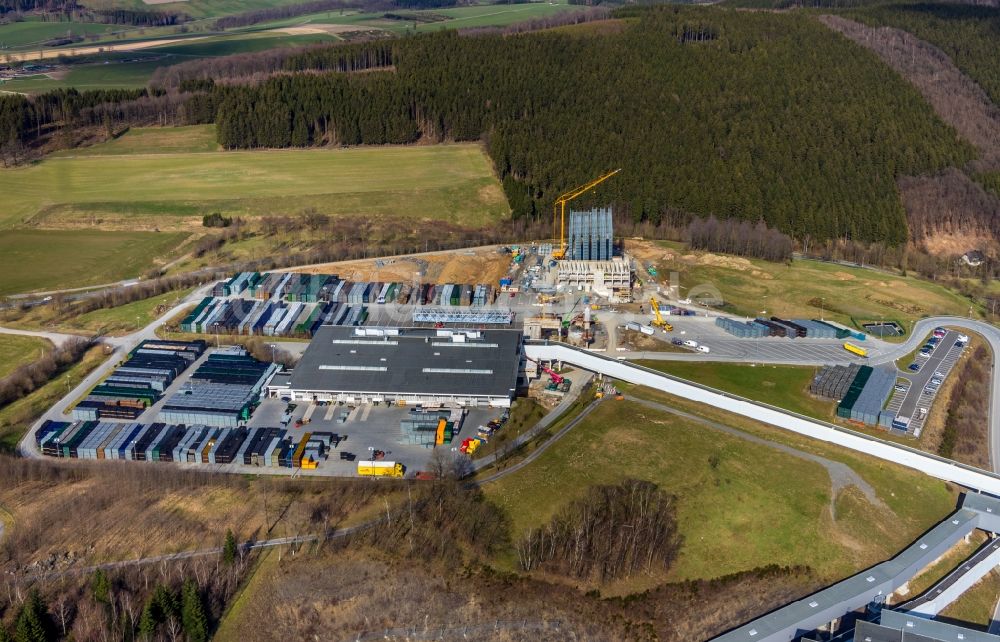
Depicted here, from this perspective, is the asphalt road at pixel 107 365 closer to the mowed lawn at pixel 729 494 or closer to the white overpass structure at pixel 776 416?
the mowed lawn at pixel 729 494

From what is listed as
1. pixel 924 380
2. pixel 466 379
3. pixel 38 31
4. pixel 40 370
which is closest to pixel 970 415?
pixel 924 380

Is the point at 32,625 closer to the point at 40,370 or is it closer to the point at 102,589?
the point at 102,589

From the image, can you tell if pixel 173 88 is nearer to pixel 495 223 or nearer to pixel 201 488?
pixel 495 223

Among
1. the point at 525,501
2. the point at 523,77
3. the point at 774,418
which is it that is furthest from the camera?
the point at 523,77

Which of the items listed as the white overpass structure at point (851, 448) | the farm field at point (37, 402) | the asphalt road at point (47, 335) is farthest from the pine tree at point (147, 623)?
the asphalt road at point (47, 335)

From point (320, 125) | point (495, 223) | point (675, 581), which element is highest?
point (320, 125)

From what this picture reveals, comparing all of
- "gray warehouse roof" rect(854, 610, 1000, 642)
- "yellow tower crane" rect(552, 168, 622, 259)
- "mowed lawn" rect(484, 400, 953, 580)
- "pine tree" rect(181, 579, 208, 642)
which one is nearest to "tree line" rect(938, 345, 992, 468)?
"mowed lawn" rect(484, 400, 953, 580)

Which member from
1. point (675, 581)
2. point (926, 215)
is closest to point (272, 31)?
point (926, 215)
